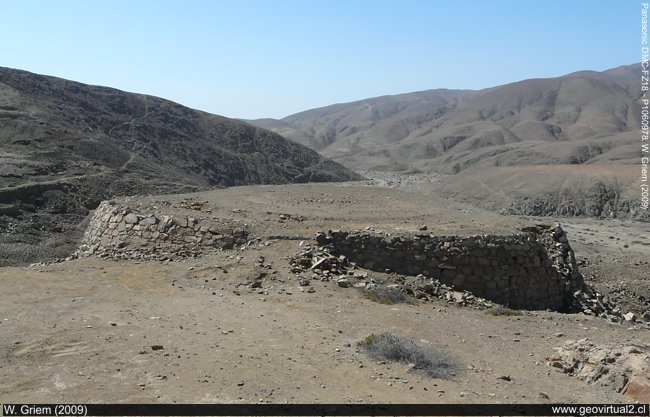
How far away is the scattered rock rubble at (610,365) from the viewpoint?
22.8 feet

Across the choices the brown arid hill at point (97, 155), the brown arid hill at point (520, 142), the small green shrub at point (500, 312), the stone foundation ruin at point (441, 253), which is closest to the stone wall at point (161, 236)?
the stone foundation ruin at point (441, 253)

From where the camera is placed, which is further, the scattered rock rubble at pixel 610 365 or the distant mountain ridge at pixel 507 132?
the distant mountain ridge at pixel 507 132

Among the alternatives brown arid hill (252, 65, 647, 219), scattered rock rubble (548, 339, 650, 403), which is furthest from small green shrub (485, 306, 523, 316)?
brown arid hill (252, 65, 647, 219)

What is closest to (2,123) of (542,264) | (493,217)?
(493,217)

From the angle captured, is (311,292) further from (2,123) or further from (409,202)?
(2,123)

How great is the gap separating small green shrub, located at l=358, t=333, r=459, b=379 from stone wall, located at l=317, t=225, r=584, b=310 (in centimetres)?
421

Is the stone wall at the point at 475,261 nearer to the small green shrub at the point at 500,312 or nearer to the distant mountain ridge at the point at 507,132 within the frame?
the small green shrub at the point at 500,312

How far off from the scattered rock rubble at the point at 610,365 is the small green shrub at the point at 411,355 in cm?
167

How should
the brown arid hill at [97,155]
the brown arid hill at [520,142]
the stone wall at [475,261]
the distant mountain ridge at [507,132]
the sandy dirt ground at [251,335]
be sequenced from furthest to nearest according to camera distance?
the distant mountain ridge at [507,132] < the brown arid hill at [520,142] < the brown arid hill at [97,155] < the stone wall at [475,261] < the sandy dirt ground at [251,335]

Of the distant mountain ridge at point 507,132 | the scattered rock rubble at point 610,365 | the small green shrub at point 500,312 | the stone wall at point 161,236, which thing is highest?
the distant mountain ridge at point 507,132

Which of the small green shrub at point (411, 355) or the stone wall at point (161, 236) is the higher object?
the stone wall at point (161, 236)

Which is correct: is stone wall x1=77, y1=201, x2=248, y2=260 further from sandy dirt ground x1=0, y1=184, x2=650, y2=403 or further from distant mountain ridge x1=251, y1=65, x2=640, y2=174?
distant mountain ridge x1=251, y1=65, x2=640, y2=174

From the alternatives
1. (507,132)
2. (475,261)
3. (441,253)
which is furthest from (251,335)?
(507,132)

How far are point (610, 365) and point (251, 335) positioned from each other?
5.03 m
